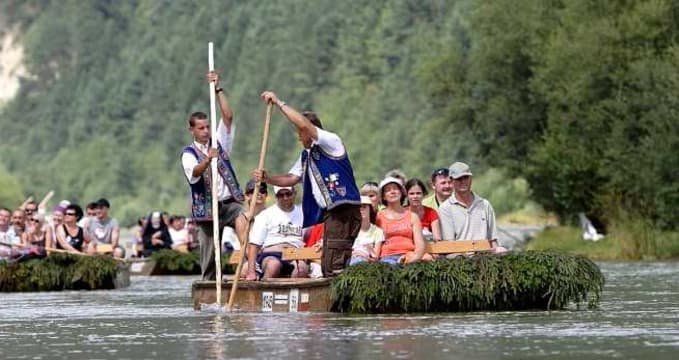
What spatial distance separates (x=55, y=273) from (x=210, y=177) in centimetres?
836

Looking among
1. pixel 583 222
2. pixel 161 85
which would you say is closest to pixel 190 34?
pixel 161 85

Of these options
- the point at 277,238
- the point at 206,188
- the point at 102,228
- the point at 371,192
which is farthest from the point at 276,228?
the point at 102,228

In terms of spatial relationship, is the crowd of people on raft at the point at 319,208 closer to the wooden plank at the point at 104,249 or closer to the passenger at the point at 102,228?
the wooden plank at the point at 104,249

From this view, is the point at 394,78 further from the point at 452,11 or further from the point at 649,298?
the point at 649,298

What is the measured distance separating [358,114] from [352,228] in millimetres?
115892

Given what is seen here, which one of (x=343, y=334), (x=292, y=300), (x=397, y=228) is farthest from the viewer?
(x=397, y=228)

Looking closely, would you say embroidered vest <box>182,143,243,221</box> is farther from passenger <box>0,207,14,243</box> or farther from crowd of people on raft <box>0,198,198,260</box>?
passenger <box>0,207,14,243</box>

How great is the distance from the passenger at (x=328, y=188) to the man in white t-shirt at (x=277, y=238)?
1.66 m

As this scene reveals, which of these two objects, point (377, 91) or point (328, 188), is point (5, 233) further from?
point (377, 91)

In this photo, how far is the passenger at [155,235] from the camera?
40250 millimetres

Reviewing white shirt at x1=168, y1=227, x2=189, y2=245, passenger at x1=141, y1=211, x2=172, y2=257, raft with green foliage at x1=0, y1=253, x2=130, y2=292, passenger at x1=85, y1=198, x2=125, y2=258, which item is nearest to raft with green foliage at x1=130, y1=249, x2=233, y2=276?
passenger at x1=85, y1=198, x2=125, y2=258

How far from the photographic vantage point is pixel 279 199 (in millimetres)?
20844

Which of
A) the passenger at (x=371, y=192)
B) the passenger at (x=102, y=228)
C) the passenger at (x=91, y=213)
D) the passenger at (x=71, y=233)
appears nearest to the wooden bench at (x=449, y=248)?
the passenger at (x=371, y=192)

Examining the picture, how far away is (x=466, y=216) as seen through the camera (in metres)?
19.3
